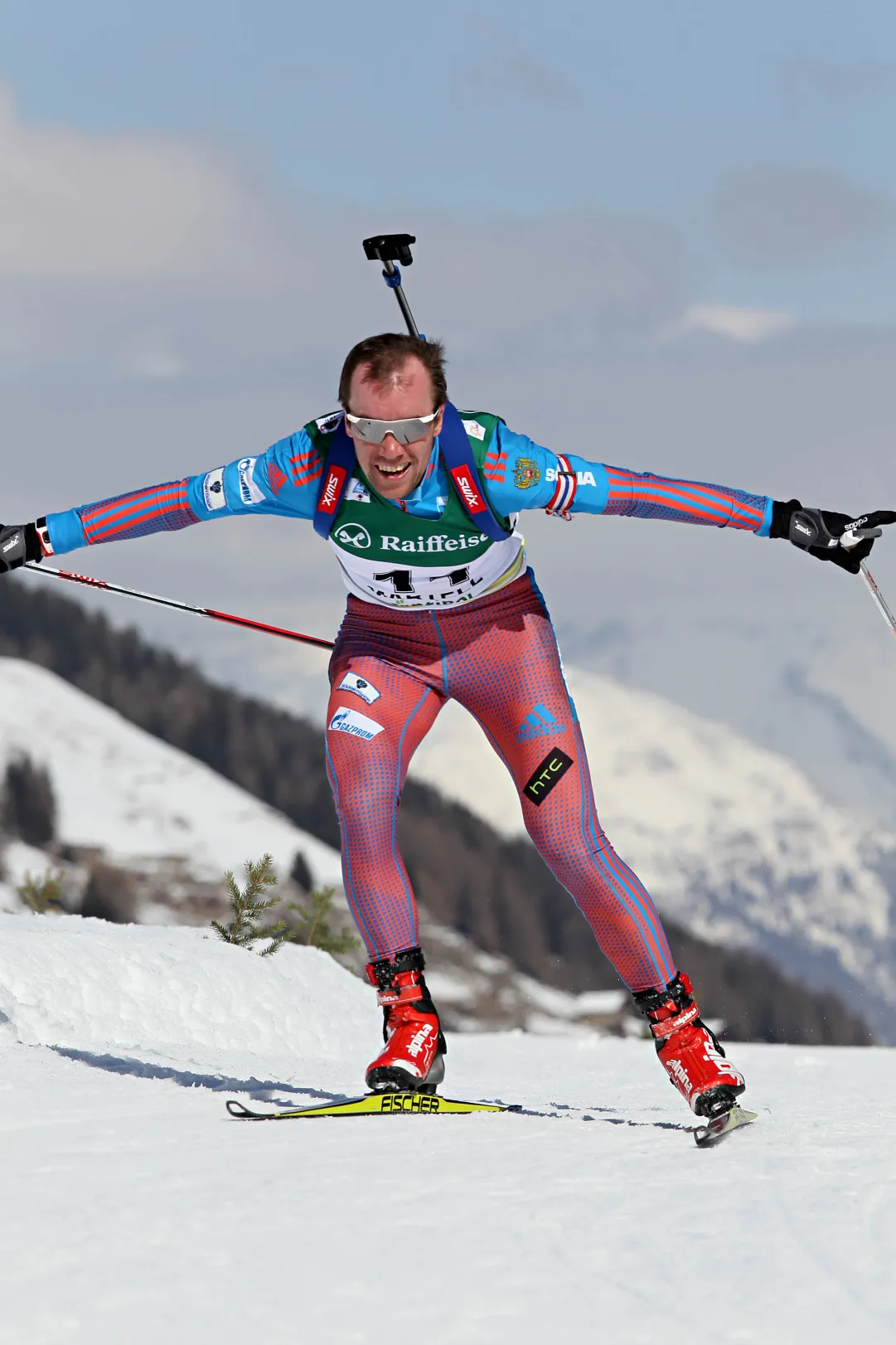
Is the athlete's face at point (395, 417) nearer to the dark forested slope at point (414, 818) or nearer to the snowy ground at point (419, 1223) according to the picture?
the snowy ground at point (419, 1223)

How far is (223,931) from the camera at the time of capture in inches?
384

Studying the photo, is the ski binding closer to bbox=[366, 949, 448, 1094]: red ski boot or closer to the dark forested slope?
bbox=[366, 949, 448, 1094]: red ski boot

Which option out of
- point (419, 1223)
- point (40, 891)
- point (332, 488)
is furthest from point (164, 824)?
point (419, 1223)

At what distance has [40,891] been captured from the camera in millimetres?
12039

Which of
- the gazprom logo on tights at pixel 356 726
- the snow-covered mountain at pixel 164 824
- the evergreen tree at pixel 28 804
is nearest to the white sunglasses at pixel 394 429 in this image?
the gazprom logo on tights at pixel 356 726

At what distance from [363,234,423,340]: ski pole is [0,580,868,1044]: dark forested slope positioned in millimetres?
81134

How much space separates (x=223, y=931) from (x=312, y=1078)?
2.93 meters

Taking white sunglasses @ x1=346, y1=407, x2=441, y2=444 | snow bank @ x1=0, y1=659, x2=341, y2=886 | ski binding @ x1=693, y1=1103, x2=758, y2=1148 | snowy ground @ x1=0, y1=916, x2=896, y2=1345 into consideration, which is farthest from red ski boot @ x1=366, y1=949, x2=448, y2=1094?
snow bank @ x1=0, y1=659, x2=341, y2=886

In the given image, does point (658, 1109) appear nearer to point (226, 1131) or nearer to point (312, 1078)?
point (312, 1078)

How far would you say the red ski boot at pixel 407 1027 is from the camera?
17.2 feet

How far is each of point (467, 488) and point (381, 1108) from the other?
1.99 m

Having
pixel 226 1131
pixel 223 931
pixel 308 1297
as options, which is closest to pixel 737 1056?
pixel 223 931

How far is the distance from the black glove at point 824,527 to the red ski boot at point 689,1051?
1477mm

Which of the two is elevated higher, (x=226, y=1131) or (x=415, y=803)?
(x=415, y=803)
